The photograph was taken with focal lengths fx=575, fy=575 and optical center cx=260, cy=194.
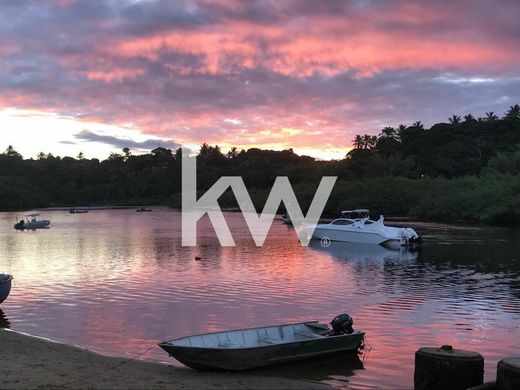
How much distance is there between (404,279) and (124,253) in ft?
74.5

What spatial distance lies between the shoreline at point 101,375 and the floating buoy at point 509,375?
3.79 m

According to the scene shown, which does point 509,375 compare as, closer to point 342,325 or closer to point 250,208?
point 342,325

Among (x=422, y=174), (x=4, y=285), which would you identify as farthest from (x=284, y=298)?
(x=422, y=174)

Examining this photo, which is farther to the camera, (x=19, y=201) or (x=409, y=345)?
(x=19, y=201)

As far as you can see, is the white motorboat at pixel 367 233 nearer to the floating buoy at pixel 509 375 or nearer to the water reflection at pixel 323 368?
the water reflection at pixel 323 368

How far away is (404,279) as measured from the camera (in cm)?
3064

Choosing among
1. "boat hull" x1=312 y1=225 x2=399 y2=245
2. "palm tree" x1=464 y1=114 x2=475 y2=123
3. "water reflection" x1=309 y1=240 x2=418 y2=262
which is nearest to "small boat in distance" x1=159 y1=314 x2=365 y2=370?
"water reflection" x1=309 y1=240 x2=418 y2=262

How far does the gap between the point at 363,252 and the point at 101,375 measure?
35.8 meters

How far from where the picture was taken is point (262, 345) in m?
13.7

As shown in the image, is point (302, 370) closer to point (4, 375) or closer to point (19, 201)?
point (4, 375)

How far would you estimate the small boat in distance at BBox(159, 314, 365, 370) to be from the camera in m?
13.0

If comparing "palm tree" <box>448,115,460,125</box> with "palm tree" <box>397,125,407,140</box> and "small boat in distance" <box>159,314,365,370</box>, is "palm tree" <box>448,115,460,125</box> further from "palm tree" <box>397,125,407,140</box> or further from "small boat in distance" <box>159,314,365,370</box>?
"small boat in distance" <box>159,314,365,370</box>

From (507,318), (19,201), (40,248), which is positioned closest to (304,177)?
(19,201)

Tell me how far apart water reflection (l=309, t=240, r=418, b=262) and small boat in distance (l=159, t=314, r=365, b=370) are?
84.4ft
